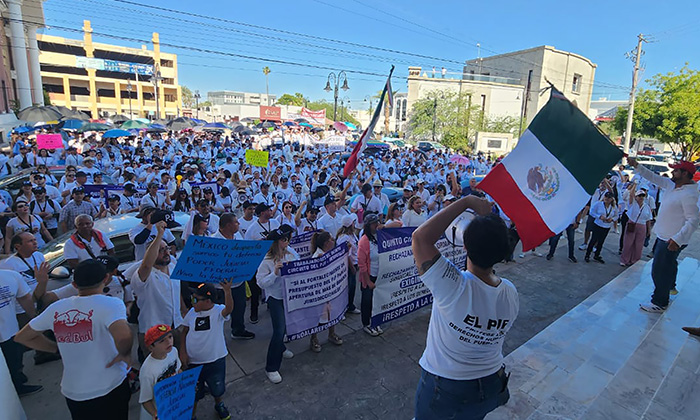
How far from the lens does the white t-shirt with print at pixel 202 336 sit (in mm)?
3555

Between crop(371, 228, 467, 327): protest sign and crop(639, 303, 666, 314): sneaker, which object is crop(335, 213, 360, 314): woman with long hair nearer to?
crop(371, 228, 467, 327): protest sign

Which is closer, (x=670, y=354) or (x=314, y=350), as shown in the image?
(x=670, y=354)

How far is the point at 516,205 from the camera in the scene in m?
3.05

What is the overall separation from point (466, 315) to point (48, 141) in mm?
17177

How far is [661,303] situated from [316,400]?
5.04 m

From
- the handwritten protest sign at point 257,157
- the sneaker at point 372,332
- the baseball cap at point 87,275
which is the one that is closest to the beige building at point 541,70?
the handwritten protest sign at point 257,157

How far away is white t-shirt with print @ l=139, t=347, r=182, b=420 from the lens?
9.61 feet

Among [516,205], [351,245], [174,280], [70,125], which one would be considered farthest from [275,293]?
[70,125]

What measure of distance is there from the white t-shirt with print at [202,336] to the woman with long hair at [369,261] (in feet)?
7.66

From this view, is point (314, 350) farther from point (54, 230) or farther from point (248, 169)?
point (248, 169)

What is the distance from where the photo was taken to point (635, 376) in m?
3.95

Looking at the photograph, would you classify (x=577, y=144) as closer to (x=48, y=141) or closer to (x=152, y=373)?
(x=152, y=373)

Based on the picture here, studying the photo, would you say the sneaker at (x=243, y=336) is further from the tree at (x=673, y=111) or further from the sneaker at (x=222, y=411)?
the tree at (x=673, y=111)

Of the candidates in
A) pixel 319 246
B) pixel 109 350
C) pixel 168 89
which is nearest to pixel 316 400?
pixel 319 246
